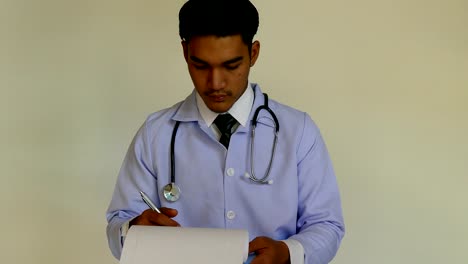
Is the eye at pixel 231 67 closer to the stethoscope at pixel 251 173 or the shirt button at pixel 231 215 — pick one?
the stethoscope at pixel 251 173

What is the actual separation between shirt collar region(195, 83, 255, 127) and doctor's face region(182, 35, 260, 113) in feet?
0.16

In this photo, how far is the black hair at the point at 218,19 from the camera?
1.31m

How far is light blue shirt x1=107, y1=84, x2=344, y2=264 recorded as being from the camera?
4.57 ft

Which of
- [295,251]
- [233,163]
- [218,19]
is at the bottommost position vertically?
[295,251]

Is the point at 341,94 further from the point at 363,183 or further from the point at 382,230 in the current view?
the point at 382,230

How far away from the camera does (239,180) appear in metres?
1.39

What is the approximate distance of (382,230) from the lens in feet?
6.39

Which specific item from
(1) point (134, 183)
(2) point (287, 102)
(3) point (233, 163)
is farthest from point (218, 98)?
(2) point (287, 102)

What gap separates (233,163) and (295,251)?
225 mm

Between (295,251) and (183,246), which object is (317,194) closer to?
(295,251)

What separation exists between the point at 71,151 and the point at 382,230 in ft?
2.86

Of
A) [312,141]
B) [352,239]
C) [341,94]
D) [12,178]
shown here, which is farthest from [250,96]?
[12,178]

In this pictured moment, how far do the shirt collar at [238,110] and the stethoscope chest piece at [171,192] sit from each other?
139 millimetres

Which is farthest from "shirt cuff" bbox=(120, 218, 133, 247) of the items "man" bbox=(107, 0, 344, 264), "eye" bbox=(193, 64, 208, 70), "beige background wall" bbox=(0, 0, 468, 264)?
"beige background wall" bbox=(0, 0, 468, 264)
